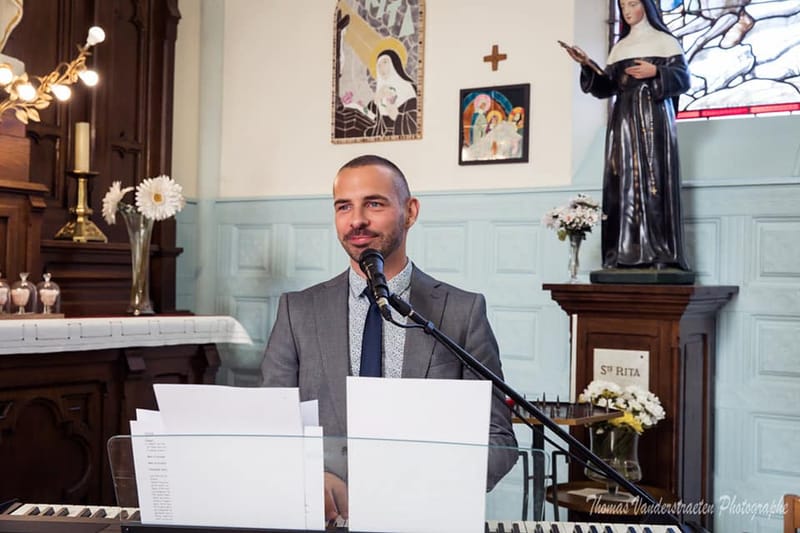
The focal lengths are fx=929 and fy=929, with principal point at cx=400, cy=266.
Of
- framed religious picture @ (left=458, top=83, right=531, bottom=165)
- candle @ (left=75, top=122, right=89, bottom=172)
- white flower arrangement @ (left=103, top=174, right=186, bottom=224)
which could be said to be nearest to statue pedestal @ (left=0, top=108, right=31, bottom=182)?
candle @ (left=75, top=122, right=89, bottom=172)

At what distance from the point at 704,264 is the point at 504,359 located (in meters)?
1.23

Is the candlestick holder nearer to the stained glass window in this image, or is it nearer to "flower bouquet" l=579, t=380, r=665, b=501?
"flower bouquet" l=579, t=380, r=665, b=501

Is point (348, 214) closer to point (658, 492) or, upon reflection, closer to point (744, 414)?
point (658, 492)

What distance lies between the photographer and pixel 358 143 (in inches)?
231

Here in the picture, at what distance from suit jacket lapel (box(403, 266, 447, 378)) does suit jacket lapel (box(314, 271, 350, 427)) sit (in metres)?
0.15

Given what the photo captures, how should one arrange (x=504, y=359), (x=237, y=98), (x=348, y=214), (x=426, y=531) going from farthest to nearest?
(x=237, y=98), (x=504, y=359), (x=348, y=214), (x=426, y=531)

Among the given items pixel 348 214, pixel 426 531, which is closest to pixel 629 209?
pixel 348 214

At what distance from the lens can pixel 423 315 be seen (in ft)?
7.60

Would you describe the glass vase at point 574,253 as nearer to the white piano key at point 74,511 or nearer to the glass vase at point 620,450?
the glass vase at point 620,450

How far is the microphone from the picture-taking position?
157cm

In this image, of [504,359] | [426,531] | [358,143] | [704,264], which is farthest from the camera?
[358,143]

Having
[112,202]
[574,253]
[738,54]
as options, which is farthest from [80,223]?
[738,54]

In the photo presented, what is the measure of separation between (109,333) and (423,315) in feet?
8.86

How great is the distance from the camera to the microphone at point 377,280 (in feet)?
5.14
